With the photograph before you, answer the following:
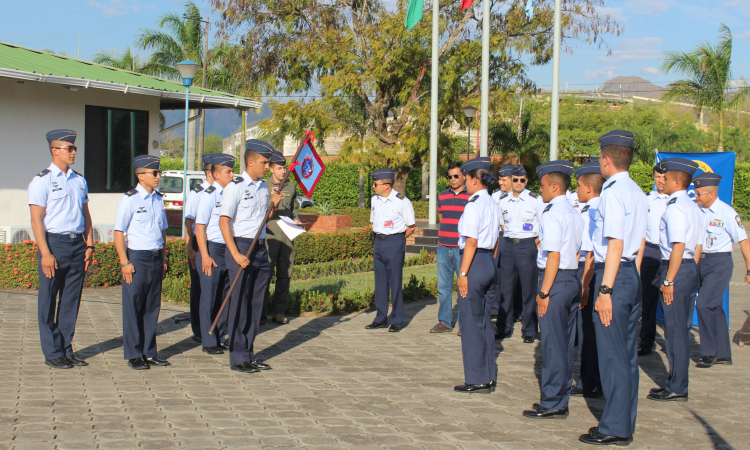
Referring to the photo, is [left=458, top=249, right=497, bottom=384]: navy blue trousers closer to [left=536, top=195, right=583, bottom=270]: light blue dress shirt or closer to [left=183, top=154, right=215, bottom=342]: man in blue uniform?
[left=536, top=195, right=583, bottom=270]: light blue dress shirt

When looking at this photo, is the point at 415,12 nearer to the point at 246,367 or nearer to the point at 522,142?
the point at 246,367

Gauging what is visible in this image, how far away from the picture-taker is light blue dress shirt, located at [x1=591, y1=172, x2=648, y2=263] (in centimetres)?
423

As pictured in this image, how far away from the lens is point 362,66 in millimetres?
22109

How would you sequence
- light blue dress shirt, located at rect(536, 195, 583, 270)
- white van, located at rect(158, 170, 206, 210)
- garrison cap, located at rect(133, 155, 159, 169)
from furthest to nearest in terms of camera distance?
1. white van, located at rect(158, 170, 206, 210)
2. garrison cap, located at rect(133, 155, 159, 169)
3. light blue dress shirt, located at rect(536, 195, 583, 270)

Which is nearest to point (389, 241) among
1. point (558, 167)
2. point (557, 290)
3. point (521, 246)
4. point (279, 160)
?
point (521, 246)

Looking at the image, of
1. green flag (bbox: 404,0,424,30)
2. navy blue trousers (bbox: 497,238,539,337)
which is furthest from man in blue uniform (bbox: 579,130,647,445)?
green flag (bbox: 404,0,424,30)

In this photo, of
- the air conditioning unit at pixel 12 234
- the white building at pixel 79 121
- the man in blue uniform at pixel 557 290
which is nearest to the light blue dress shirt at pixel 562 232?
the man in blue uniform at pixel 557 290

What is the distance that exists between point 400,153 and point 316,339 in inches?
604

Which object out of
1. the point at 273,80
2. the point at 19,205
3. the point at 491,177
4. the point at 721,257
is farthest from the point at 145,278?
the point at 273,80

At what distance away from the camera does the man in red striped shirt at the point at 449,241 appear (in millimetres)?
7918

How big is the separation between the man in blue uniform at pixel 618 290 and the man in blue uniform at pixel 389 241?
3878 mm

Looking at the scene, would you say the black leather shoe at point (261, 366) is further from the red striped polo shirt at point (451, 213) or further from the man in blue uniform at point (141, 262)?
the red striped polo shirt at point (451, 213)

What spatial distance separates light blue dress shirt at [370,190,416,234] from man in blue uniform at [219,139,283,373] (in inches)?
87.4

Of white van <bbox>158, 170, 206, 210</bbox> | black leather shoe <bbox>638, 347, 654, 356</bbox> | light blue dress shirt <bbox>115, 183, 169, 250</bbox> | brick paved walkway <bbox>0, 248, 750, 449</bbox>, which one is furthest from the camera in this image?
white van <bbox>158, 170, 206, 210</bbox>
